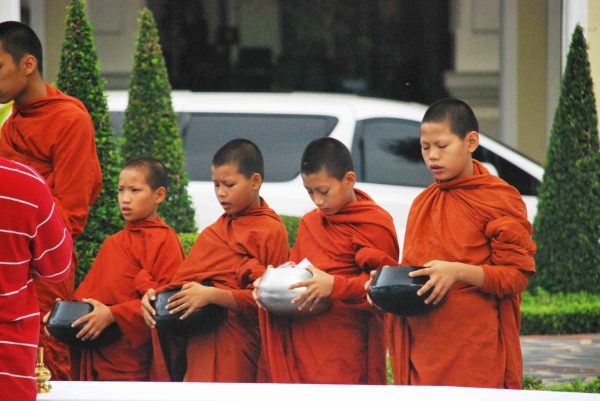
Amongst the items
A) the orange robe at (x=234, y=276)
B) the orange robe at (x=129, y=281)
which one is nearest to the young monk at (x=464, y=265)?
the orange robe at (x=234, y=276)

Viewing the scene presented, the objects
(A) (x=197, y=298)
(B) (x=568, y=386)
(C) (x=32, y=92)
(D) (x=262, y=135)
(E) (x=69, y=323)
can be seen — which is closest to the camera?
(A) (x=197, y=298)

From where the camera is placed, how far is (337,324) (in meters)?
3.78

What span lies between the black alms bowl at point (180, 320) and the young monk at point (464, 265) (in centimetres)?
74

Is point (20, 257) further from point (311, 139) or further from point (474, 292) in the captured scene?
point (311, 139)

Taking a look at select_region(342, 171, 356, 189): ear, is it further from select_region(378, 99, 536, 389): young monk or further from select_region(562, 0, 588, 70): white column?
select_region(562, 0, 588, 70): white column

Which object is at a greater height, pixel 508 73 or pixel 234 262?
pixel 508 73

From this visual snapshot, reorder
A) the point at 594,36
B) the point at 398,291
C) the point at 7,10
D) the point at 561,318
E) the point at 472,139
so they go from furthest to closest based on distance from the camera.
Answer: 1. the point at 561,318
2. the point at 594,36
3. the point at 7,10
4. the point at 472,139
5. the point at 398,291

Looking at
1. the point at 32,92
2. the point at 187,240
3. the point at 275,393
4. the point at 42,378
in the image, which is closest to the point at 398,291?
the point at 275,393

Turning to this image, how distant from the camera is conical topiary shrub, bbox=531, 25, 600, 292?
23.5 feet

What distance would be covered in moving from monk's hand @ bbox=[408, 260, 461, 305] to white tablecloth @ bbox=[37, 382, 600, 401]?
390mm

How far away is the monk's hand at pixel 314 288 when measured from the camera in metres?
3.53

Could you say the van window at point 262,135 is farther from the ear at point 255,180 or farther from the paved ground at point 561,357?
the ear at point 255,180

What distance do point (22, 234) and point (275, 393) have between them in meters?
0.97

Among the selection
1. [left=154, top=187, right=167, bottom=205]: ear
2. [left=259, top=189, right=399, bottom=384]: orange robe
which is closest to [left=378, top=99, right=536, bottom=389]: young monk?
[left=259, top=189, right=399, bottom=384]: orange robe
